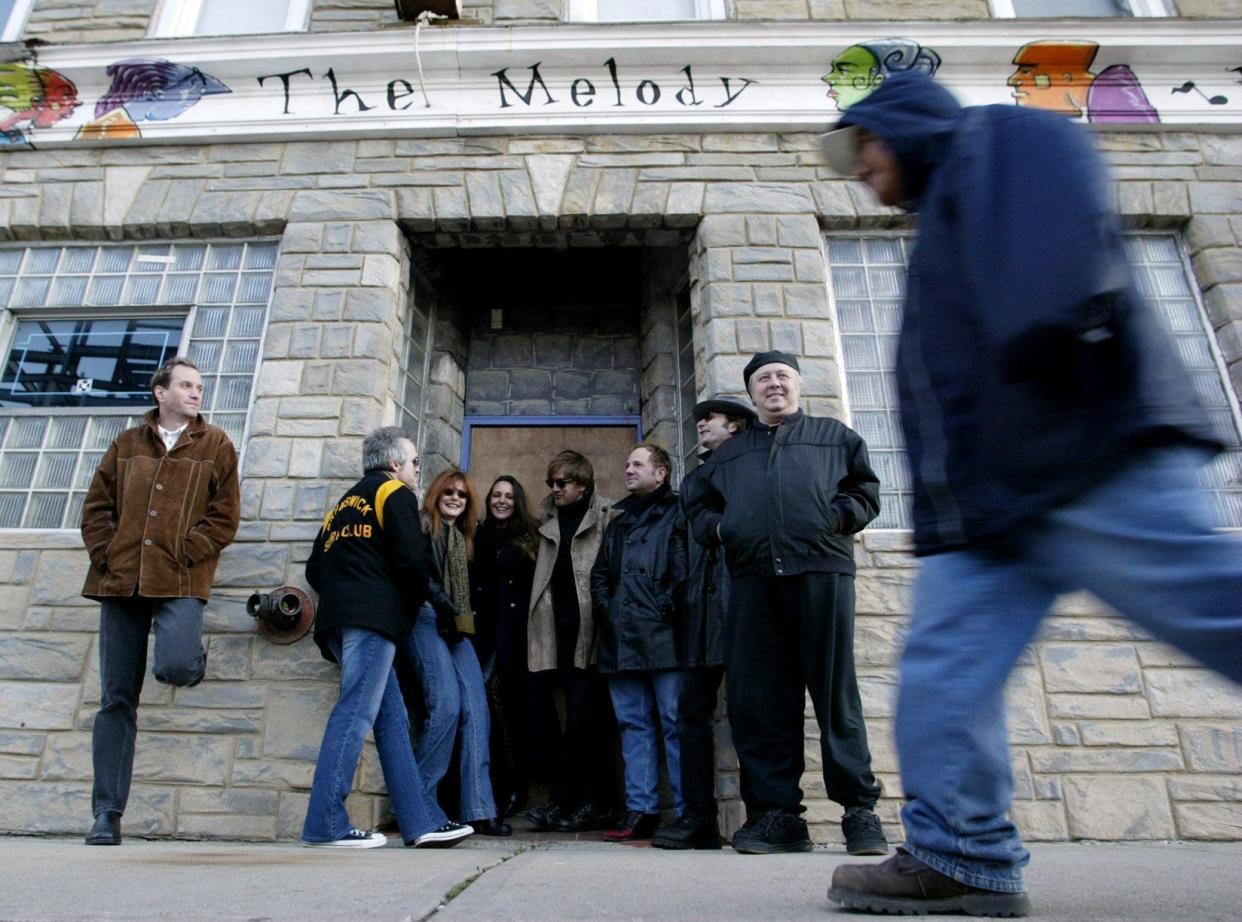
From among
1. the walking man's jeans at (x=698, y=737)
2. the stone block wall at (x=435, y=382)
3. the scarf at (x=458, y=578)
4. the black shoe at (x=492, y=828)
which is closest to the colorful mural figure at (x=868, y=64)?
the stone block wall at (x=435, y=382)

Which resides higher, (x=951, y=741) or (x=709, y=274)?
(x=709, y=274)

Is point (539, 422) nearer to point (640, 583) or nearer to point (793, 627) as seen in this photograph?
point (640, 583)

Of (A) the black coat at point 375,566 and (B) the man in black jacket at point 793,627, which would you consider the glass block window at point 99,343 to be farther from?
(B) the man in black jacket at point 793,627

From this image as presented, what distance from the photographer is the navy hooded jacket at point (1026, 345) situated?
151 cm

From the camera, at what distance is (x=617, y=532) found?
4.53m

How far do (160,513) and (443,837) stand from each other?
6.20 ft

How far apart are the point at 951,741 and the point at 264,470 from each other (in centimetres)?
401

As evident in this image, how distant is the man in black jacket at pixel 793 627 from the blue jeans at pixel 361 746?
4.44ft

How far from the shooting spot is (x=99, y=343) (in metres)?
5.22

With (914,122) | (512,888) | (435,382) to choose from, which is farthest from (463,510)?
(914,122)

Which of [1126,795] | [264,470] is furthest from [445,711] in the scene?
[1126,795]

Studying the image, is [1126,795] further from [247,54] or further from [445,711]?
[247,54]

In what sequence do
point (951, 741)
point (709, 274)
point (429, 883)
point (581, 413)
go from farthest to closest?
point (581, 413)
point (709, 274)
point (429, 883)
point (951, 741)

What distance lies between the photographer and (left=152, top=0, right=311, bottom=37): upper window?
19.5 feet
